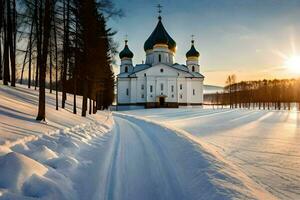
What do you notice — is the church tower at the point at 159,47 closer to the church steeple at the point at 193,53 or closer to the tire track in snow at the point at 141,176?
the church steeple at the point at 193,53

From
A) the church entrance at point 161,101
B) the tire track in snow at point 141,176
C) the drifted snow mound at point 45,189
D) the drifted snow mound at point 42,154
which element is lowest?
the tire track in snow at point 141,176

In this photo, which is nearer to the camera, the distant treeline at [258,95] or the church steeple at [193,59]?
the church steeple at [193,59]

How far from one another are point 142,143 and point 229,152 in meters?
3.22

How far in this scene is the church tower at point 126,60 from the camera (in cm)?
7244

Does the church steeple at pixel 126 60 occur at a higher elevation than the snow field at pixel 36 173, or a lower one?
higher

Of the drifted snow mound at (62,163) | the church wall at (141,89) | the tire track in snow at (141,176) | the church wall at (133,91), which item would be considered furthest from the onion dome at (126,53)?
the drifted snow mound at (62,163)

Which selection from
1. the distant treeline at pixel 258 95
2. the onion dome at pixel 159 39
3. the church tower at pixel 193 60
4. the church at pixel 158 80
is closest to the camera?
the church at pixel 158 80

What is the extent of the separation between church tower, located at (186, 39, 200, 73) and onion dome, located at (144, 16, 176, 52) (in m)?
5.90

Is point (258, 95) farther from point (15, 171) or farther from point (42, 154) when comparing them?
point (15, 171)

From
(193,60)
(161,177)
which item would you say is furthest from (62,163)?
(193,60)

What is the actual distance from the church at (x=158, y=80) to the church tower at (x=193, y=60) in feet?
7.79

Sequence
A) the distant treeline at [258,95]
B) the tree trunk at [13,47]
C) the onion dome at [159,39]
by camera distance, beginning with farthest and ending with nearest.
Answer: the distant treeline at [258,95]
the onion dome at [159,39]
the tree trunk at [13,47]

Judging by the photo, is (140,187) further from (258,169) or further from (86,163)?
(258,169)

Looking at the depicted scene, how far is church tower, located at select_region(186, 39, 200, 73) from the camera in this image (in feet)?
246
